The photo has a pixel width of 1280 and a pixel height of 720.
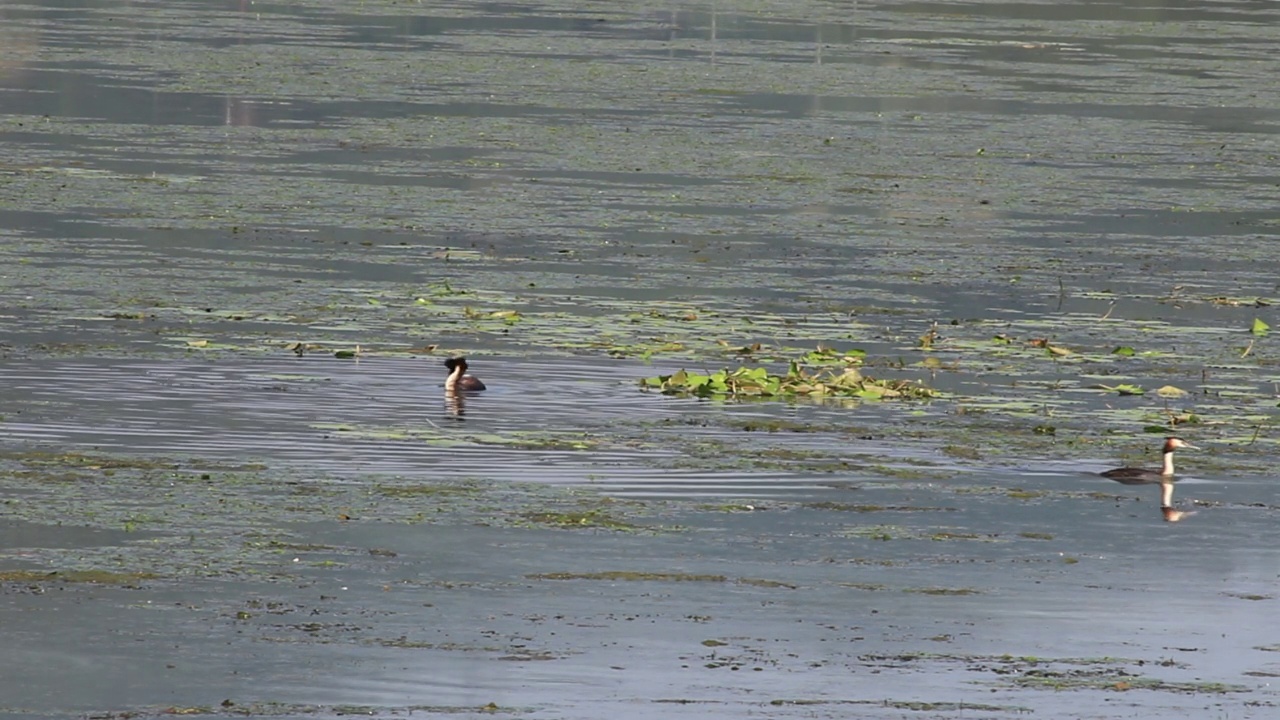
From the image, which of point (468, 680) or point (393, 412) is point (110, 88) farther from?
point (468, 680)

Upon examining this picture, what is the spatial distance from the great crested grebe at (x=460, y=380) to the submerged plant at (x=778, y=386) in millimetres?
1070

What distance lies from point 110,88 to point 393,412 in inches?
825

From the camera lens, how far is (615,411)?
1538 cm

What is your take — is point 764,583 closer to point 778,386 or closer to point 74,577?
point 74,577

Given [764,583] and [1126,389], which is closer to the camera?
[764,583]

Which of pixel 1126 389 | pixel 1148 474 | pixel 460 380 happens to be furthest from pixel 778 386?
pixel 1148 474

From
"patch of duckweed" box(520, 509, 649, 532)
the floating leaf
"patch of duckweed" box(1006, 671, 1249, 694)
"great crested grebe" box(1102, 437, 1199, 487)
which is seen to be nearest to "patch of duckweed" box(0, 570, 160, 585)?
"patch of duckweed" box(520, 509, 649, 532)

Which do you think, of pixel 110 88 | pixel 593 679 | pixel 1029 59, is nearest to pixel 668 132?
pixel 110 88

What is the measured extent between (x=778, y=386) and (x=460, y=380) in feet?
6.27

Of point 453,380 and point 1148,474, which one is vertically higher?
point 453,380

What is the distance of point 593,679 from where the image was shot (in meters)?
9.70

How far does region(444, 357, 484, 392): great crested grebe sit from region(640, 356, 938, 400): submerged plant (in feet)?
3.51

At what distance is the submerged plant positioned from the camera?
16.1 metres

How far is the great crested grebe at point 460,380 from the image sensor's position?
15.6 m
